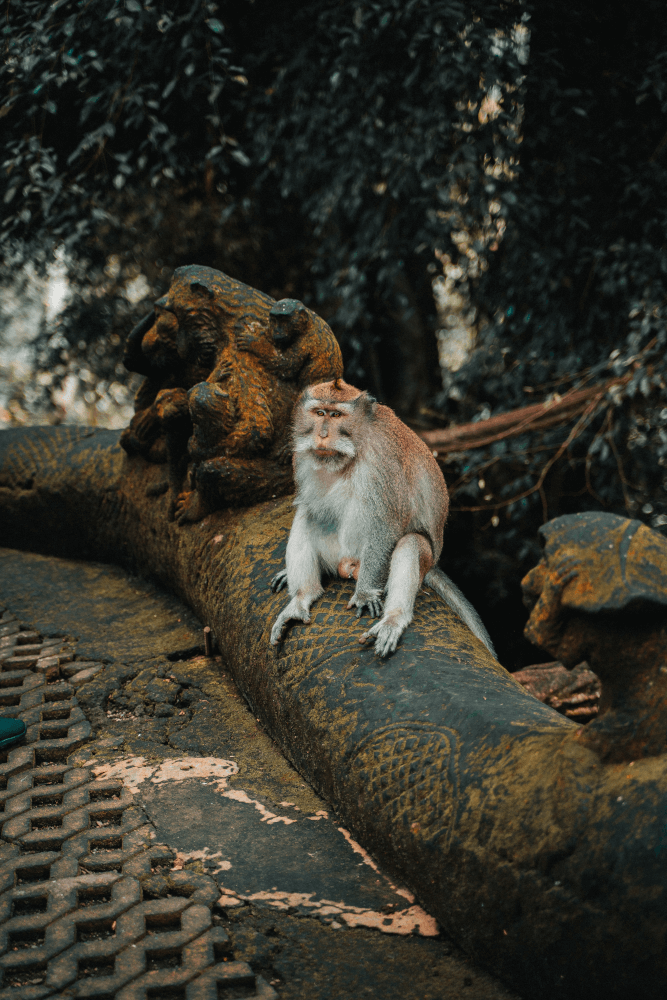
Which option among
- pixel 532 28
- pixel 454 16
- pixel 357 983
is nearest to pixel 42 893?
pixel 357 983

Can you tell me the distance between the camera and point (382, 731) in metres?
2.49

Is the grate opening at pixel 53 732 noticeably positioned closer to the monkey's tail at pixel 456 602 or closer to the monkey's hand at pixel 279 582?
the monkey's hand at pixel 279 582

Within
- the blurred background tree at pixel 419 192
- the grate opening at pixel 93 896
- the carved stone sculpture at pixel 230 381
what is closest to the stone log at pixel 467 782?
the carved stone sculpture at pixel 230 381

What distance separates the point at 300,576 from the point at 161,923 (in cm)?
140

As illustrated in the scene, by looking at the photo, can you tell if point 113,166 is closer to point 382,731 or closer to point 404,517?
point 404,517

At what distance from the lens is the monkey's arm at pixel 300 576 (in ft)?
10.2

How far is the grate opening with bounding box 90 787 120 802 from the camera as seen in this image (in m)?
2.66

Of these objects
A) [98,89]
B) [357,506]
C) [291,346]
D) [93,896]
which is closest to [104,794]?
[93,896]

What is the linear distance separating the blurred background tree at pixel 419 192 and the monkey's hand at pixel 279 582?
270 centimetres

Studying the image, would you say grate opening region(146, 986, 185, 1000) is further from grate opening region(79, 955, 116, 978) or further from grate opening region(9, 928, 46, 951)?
grate opening region(9, 928, 46, 951)

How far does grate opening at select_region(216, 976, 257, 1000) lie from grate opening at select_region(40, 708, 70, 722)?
152cm

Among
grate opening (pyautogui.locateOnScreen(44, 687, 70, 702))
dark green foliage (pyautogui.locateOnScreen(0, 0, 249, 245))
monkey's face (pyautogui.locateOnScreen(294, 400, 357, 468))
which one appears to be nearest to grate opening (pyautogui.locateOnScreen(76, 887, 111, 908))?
grate opening (pyautogui.locateOnScreen(44, 687, 70, 702))

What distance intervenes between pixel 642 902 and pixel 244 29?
695 cm

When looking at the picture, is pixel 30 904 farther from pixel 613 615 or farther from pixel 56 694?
pixel 613 615
